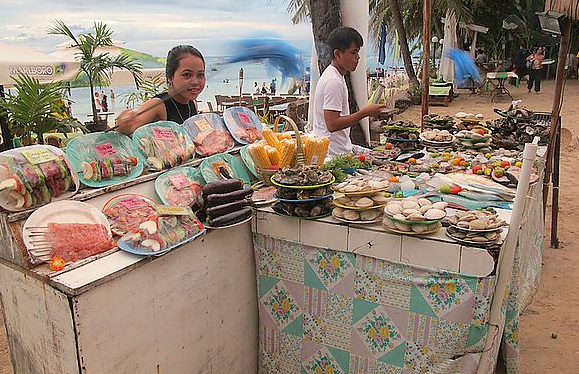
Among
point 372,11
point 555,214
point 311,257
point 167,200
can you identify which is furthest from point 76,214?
point 372,11

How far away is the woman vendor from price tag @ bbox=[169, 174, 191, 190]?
0.42 m

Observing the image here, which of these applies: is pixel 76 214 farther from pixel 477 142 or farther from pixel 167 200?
pixel 477 142

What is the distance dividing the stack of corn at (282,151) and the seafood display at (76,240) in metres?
1.01

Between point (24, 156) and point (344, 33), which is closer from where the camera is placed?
point (24, 156)

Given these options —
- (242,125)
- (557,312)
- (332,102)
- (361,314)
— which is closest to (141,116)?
(242,125)

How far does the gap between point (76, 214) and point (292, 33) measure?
1.59 metres

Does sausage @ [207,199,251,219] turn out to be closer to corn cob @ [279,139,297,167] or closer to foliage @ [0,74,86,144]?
corn cob @ [279,139,297,167]

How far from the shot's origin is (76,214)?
5.86ft

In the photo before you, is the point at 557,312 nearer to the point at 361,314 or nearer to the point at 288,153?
the point at 361,314

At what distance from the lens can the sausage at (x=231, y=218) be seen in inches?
80.4

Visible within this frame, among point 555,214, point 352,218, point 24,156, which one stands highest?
point 24,156

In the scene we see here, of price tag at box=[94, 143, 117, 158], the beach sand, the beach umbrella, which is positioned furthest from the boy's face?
the beach umbrella

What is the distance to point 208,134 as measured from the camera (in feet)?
8.70

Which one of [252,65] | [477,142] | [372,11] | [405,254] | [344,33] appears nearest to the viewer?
[405,254]
